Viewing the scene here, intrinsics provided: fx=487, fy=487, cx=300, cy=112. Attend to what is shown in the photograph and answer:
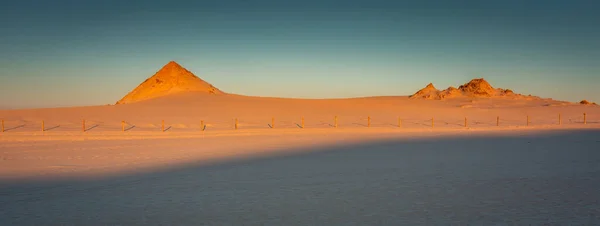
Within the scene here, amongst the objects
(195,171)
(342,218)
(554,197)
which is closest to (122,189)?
(195,171)

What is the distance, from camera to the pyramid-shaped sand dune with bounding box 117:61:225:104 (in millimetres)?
147375

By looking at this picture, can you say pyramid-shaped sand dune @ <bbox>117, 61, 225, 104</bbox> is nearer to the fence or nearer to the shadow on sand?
the fence

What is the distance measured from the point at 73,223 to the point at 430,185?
332 inches

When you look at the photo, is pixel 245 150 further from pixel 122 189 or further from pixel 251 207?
pixel 251 207

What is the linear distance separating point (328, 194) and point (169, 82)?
147285 mm

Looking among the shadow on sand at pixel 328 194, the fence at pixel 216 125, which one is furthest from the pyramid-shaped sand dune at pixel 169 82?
the shadow on sand at pixel 328 194

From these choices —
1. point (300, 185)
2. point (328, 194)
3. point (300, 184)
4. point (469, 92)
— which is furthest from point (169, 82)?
point (328, 194)

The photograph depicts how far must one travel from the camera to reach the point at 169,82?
5999 inches

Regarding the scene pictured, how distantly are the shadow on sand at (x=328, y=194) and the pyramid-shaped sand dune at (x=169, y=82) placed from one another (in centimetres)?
12995

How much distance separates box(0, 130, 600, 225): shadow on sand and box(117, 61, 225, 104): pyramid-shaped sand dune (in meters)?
130

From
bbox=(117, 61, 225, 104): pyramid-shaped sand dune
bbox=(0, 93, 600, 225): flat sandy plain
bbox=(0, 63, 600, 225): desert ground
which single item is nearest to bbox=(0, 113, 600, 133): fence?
bbox=(0, 63, 600, 225): desert ground

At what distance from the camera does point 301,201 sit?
35.3 feet

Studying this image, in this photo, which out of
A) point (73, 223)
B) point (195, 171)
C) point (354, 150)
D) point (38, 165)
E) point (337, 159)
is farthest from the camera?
point (354, 150)

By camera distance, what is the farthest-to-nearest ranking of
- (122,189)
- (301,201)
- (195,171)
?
(195,171) → (122,189) → (301,201)
